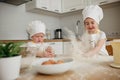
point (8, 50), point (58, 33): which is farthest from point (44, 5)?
point (8, 50)

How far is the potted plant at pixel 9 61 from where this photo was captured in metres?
0.52

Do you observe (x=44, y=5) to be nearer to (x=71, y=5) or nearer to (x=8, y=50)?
(x=71, y=5)

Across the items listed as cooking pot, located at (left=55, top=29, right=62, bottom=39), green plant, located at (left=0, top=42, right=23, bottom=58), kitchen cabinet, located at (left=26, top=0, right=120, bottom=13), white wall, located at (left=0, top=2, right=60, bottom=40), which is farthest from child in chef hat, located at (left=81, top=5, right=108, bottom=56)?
cooking pot, located at (left=55, top=29, right=62, bottom=39)

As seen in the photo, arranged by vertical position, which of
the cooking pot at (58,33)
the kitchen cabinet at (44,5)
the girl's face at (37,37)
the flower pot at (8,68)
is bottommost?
the flower pot at (8,68)

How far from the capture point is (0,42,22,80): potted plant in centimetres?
52

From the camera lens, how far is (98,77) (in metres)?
0.52

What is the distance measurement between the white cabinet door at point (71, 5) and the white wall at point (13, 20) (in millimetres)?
628

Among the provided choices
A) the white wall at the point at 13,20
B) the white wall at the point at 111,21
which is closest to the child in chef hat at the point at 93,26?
the white wall at the point at 111,21

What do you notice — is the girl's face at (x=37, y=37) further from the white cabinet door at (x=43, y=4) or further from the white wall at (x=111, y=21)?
the white wall at (x=111, y=21)

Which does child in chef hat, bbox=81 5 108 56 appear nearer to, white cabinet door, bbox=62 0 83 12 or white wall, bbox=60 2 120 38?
white wall, bbox=60 2 120 38

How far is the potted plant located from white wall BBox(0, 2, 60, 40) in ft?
7.11

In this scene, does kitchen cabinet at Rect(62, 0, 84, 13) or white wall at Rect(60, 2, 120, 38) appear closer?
white wall at Rect(60, 2, 120, 38)

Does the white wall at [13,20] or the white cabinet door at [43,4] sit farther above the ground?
the white cabinet door at [43,4]

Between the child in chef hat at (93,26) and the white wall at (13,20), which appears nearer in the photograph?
the child in chef hat at (93,26)
